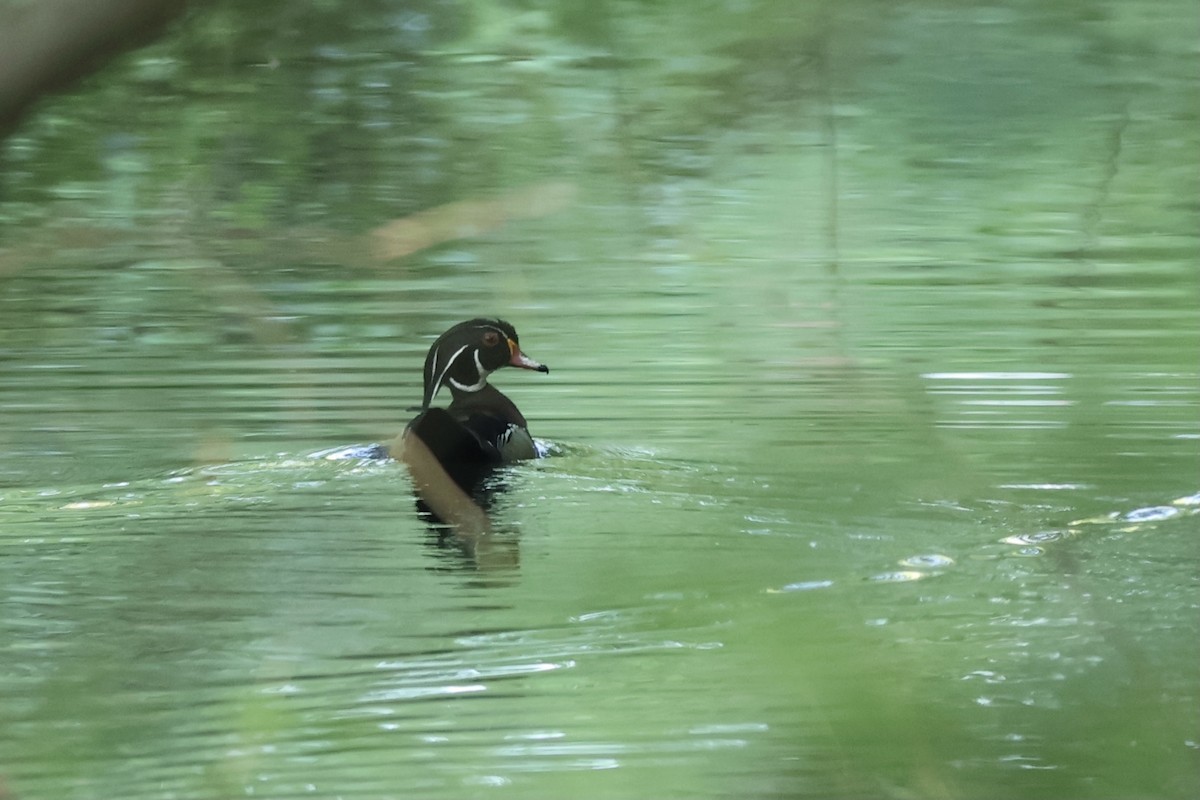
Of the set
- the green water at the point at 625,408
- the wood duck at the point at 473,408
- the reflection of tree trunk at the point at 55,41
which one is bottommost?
the wood duck at the point at 473,408

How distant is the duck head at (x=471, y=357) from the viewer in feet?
9.11

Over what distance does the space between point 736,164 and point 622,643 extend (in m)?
0.55

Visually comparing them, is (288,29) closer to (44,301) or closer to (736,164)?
(736,164)

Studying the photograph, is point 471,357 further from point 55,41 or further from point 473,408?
point 55,41

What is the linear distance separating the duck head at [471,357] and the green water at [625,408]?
7 centimetres

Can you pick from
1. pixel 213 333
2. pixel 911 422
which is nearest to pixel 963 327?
pixel 213 333

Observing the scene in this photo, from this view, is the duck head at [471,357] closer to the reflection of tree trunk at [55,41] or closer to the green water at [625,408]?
the green water at [625,408]

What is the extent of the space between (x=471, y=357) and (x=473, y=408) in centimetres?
11

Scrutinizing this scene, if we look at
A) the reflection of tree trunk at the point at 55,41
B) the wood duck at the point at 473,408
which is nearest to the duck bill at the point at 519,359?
the wood duck at the point at 473,408

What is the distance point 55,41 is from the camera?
633mm

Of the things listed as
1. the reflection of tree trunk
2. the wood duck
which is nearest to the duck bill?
the wood duck

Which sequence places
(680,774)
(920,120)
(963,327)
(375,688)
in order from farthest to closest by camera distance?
(963,327) < (375,688) < (920,120) < (680,774)

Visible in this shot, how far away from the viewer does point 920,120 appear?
0.98 m

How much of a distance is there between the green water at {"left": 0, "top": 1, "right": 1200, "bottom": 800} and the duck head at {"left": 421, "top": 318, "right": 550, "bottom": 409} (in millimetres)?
66
